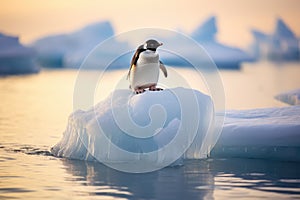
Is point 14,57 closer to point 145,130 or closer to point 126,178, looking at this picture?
point 145,130

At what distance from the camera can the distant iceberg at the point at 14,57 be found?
43562mm

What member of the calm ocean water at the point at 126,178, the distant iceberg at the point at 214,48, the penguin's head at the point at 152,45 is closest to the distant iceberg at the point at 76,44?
the distant iceberg at the point at 214,48

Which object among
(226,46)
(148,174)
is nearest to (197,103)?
(148,174)

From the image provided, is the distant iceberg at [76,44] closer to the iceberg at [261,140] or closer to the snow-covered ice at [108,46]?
the snow-covered ice at [108,46]

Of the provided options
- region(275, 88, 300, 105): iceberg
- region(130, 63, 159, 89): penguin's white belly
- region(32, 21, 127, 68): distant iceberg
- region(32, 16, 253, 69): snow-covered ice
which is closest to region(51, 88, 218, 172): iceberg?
region(130, 63, 159, 89): penguin's white belly

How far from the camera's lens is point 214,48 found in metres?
48.1

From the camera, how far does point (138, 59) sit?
1373 cm

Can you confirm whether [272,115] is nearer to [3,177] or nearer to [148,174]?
[148,174]

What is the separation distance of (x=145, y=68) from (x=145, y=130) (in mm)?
1113

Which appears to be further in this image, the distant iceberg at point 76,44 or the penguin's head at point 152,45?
the distant iceberg at point 76,44

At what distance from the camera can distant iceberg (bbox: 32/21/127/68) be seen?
146 ft

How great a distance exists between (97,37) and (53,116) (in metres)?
22.0

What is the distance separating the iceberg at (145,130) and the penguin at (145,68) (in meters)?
0.23

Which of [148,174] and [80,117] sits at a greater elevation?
[80,117]
